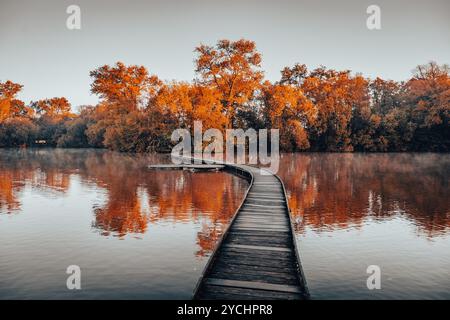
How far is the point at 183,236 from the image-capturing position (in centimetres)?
943

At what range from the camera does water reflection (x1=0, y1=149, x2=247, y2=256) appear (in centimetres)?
1059

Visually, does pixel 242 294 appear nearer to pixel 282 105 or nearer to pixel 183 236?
pixel 183 236

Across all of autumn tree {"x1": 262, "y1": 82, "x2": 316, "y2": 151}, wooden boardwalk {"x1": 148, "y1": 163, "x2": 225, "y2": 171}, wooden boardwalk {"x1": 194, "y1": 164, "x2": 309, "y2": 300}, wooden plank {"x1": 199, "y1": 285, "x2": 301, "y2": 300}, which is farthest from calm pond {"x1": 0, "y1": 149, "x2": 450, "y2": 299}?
autumn tree {"x1": 262, "y1": 82, "x2": 316, "y2": 151}

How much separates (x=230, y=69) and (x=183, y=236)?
3583cm

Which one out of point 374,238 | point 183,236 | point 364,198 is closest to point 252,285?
point 183,236

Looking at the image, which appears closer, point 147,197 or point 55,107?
point 147,197

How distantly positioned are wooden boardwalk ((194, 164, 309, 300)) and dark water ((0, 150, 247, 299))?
0.58 m

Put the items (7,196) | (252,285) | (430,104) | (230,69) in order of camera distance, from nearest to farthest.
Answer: (252,285) < (7,196) < (230,69) < (430,104)

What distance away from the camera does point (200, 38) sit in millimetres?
43344

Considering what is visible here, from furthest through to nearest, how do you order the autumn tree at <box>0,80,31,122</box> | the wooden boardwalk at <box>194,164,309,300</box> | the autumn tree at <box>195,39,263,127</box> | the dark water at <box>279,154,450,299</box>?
1. the autumn tree at <box>0,80,31,122</box>
2. the autumn tree at <box>195,39,263,127</box>
3. the dark water at <box>279,154,450,299</box>
4. the wooden boardwalk at <box>194,164,309,300</box>

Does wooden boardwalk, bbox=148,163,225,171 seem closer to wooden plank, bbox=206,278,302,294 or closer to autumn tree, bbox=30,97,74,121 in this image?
wooden plank, bbox=206,278,302,294

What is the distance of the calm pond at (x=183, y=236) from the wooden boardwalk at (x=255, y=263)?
49 cm

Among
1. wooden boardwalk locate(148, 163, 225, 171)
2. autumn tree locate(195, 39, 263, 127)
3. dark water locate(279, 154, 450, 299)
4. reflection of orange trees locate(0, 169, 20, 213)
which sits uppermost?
→ autumn tree locate(195, 39, 263, 127)

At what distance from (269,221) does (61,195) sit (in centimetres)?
1030
